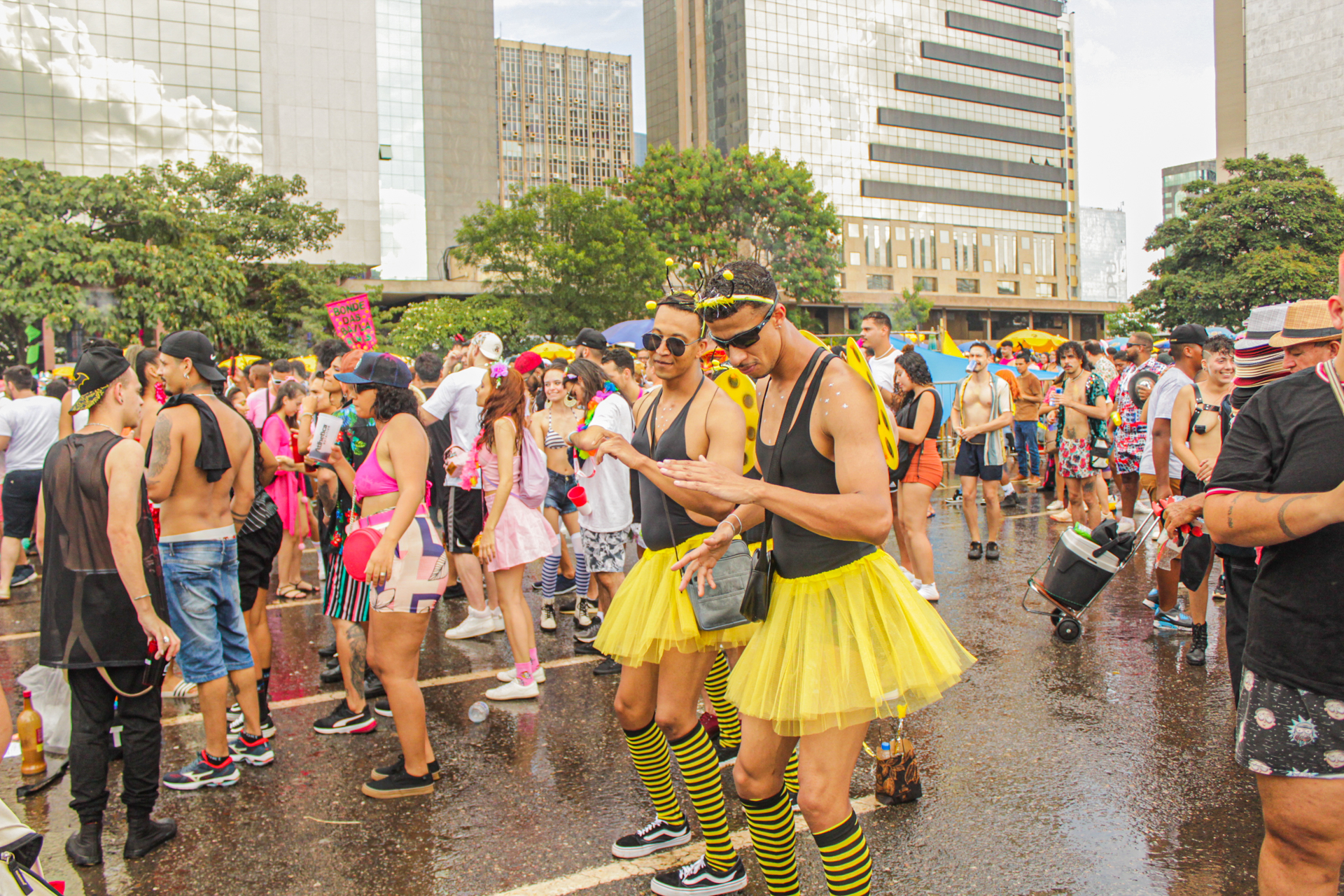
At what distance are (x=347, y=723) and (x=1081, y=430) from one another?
7865mm

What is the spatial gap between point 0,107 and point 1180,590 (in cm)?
6553

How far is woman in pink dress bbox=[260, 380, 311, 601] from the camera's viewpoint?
26.5ft

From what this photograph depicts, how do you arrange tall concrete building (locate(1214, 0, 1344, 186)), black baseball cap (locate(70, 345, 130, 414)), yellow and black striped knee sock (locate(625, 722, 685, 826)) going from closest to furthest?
yellow and black striped knee sock (locate(625, 722, 685, 826)) < black baseball cap (locate(70, 345, 130, 414)) < tall concrete building (locate(1214, 0, 1344, 186))

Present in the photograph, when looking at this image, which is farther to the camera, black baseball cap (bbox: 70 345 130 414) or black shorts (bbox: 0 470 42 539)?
black shorts (bbox: 0 470 42 539)

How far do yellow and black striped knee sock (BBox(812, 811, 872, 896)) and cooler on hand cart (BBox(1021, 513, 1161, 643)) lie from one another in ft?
11.2

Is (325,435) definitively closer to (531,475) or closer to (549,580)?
(531,475)

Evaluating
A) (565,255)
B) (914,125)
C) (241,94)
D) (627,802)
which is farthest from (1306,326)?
(914,125)

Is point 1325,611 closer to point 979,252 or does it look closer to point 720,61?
point 720,61

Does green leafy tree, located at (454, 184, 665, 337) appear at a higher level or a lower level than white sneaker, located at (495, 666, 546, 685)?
higher

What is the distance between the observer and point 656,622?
11.0 feet

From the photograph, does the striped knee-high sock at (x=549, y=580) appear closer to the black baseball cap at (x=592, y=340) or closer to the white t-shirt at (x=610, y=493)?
the white t-shirt at (x=610, y=493)

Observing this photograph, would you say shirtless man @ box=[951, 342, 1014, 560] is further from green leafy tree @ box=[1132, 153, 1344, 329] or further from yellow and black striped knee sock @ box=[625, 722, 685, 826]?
green leafy tree @ box=[1132, 153, 1344, 329]

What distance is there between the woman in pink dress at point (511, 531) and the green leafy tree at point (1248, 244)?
151 feet

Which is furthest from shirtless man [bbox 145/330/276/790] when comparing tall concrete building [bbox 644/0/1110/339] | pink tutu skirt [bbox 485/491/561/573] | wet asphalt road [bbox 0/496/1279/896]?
tall concrete building [bbox 644/0/1110/339]
